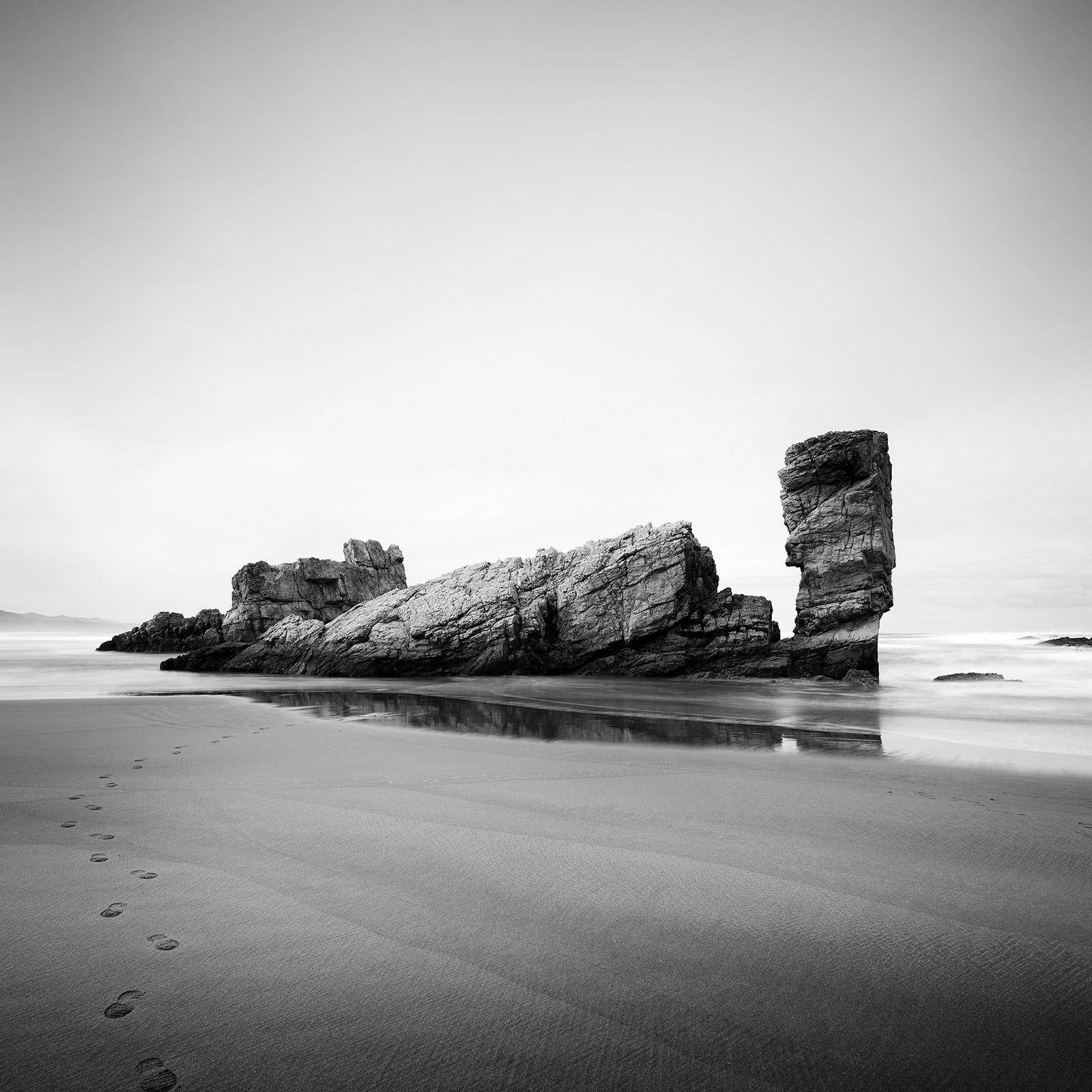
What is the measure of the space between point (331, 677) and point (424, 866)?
2172 cm

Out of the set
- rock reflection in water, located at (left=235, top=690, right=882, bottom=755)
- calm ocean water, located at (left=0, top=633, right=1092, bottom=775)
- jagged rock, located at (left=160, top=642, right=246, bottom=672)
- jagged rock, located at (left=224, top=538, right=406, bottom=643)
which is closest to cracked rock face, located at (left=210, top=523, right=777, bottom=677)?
jagged rock, located at (left=160, top=642, right=246, bottom=672)

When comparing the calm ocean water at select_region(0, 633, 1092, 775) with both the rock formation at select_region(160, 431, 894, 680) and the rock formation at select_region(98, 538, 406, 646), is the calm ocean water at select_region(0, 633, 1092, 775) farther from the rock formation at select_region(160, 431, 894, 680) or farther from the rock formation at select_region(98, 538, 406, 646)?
the rock formation at select_region(98, 538, 406, 646)

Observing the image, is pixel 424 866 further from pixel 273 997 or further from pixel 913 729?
pixel 913 729

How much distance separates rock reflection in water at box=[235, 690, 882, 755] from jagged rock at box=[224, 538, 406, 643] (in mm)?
34910

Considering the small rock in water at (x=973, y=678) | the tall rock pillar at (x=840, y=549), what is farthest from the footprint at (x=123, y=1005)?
the small rock in water at (x=973, y=678)

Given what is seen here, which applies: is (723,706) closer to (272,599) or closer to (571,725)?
(571,725)

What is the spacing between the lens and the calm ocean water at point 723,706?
27.7ft

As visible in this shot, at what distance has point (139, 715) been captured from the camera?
31.7 feet

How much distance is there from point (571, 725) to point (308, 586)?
44.3 meters

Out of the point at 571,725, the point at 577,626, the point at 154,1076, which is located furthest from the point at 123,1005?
the point at 577,626

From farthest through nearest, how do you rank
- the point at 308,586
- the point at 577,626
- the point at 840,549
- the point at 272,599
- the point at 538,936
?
the point at 308,586 < the point at 272,599 < the point at 577,626 < the point at 840,549 < the point at 538,936

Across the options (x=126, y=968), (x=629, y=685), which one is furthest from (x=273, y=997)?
(x=629, y=685)

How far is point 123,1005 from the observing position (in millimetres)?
1966

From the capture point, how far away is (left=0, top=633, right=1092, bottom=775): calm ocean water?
27.7ft
